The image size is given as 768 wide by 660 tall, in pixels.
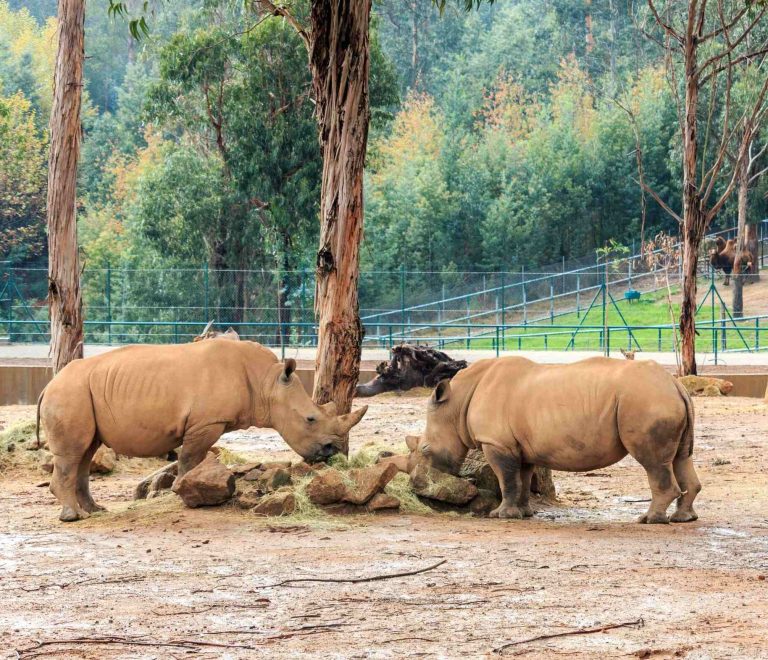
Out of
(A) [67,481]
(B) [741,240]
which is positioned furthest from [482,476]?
(B) [741,240]

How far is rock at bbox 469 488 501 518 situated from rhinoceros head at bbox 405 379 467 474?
0.33m

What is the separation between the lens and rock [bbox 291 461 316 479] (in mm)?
10600

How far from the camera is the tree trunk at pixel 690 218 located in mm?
22047

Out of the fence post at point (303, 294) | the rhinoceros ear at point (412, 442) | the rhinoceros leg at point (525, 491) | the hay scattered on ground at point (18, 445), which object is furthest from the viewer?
the fence post at point (303, 294)

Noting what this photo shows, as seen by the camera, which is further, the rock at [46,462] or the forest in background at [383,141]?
the forest in background at [383,141]

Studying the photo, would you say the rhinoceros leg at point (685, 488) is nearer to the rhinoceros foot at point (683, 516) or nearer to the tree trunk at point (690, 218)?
the rhinoceros foot at point (683, 516)

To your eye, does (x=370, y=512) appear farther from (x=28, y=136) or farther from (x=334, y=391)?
(x=28, y=136)

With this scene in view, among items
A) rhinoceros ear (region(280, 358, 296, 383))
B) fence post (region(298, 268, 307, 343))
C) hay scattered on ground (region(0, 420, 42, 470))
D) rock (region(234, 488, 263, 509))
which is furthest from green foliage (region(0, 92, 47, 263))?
rock (region(234, 488, 263, 509))

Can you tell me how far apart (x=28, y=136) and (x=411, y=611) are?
47.8 m

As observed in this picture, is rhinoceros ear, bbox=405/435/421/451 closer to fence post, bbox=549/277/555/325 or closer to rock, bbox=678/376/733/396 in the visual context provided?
rock, bbox=678/376/733/396

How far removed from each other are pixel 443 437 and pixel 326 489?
47.1 inches

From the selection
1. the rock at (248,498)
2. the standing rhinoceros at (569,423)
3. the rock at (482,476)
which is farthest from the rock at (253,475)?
the rock at (482,476)

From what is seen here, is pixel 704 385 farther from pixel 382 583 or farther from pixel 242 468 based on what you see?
pixel 382 583

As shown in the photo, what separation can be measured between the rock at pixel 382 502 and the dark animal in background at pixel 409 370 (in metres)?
11.2
